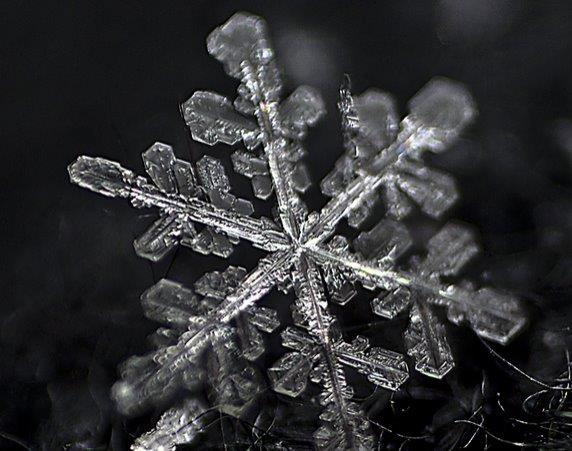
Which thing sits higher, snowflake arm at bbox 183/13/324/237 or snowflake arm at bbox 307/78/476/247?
snowflake arm at bbox 183/13/324/237

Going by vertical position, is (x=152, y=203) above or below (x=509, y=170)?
above

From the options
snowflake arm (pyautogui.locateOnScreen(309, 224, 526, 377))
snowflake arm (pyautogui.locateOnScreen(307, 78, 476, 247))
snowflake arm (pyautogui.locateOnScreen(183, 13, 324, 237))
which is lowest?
snowflake arm (pyautogui.locateOnScreen(309, 224, 526, 377))

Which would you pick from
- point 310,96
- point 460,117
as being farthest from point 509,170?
point 310,96

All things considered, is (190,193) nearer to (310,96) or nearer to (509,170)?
(310,96)

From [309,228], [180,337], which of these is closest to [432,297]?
[309,228]

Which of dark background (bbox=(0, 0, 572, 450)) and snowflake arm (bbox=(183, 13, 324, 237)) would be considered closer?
snowflake arm (bbox=(183, 13, 324, 237))
